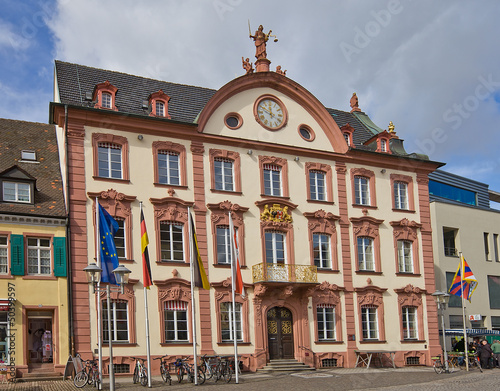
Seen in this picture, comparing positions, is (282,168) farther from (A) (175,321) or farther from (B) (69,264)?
(B) (69,264)

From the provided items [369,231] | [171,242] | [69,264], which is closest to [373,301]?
[369,231]

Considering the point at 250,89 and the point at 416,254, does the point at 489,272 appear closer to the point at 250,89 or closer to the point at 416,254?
the point at 416,254

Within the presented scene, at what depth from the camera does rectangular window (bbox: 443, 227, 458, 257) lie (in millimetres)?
44156

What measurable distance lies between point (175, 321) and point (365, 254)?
1125 centimetres

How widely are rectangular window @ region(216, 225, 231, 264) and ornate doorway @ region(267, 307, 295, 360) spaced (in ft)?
10.9

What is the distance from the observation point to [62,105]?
30.2 metres

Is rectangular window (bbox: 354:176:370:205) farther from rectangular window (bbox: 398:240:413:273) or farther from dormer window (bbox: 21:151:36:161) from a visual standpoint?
dormer window (bbox: 21:151:36:161)

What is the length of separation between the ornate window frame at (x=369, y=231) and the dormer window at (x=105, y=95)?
13347mm

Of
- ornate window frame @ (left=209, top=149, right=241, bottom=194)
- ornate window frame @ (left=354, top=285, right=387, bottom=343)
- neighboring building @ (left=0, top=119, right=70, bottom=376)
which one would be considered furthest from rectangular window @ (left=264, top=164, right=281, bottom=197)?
neighboring building @ (left=0, top=119, right=70, bottom=376)

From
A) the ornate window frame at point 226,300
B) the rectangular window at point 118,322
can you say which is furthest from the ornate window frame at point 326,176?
the rectangular window at point 118,322

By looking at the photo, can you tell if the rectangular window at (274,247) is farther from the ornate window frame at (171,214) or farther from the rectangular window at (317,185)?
the ornate window frame at (171,214)

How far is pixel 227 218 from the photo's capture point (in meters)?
33.0

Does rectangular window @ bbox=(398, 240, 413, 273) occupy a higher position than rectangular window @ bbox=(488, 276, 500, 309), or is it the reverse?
rectangular window @ bbox=(398, 240, 413, 273)

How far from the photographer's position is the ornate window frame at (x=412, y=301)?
37188 mm
